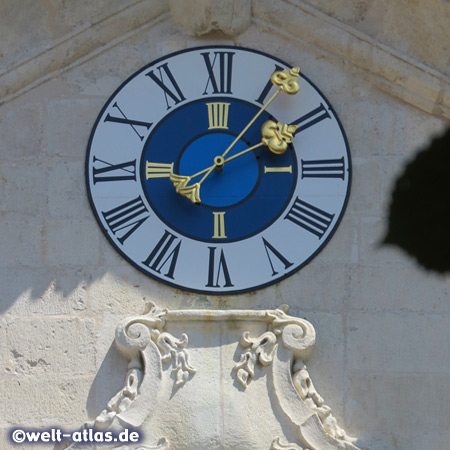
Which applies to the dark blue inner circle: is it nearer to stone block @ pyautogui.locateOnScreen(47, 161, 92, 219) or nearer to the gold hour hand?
the gold hour hand

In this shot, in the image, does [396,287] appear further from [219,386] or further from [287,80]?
[287,80]

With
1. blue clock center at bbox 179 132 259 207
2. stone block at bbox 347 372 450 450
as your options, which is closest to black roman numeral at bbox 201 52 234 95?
blue clock center at bbox 179 132 259 207

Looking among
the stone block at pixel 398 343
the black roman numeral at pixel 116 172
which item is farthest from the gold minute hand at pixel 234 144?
the stone block at pixel 398 343

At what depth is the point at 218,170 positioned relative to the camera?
1007 centimetres

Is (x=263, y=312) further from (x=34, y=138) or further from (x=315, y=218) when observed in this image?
(x=34, y=138)

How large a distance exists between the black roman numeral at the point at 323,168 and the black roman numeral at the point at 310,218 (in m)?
0.18

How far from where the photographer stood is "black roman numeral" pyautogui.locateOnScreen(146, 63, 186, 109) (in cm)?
1023

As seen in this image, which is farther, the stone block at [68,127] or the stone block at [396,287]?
the stone block at [68,127]

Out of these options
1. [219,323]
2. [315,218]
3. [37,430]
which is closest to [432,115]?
[315,218]

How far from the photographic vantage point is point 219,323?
970 centimetres

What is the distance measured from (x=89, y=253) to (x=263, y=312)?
88 cm

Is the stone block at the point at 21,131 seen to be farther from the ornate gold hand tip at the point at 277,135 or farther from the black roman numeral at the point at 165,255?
the ornate gold hand tip at the point at 277,135

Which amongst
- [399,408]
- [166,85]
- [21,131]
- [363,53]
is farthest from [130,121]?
[399,408]

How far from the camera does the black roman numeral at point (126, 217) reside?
9.96 metres
